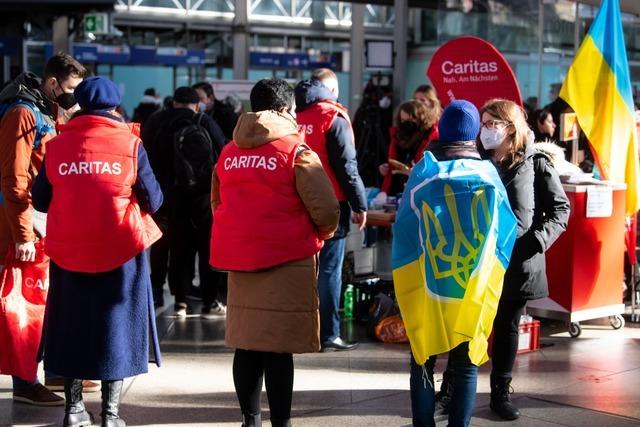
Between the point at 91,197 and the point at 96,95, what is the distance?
494mm

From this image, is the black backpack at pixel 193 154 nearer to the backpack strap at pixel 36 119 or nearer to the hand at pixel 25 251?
the backpack strap at pixel 36 119

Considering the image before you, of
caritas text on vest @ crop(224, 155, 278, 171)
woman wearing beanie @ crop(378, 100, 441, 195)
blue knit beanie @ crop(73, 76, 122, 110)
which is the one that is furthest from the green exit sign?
caritas text on vest @ crop(224, 155, 278, 171)

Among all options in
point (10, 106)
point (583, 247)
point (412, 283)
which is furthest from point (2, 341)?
point (583, 247)

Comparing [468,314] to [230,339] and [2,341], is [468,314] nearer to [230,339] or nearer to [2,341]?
[230,339]

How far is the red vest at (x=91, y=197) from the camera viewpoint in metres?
5.17

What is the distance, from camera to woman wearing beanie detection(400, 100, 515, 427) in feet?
16.1

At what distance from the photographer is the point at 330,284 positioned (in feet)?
24.3

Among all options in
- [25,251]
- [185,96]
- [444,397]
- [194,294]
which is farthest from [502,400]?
[194,294]

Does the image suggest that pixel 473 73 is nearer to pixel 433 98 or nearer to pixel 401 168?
pixel 433 98

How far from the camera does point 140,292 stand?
17.7 feet

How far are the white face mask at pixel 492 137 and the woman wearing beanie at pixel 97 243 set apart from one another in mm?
1737

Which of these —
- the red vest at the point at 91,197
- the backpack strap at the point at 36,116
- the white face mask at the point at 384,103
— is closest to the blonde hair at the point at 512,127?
the red vest at the point at 91,197

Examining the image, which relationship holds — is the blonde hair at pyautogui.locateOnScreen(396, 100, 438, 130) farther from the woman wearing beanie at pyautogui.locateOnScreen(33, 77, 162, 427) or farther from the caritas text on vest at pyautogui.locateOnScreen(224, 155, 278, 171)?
the caritas text on vest at pyautogui.locateOnScreen(224, 155, 278, 171)

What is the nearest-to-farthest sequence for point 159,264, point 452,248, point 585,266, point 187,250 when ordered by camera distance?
point 452,248 < point 585,266 < point 187,250 < point 159,264
